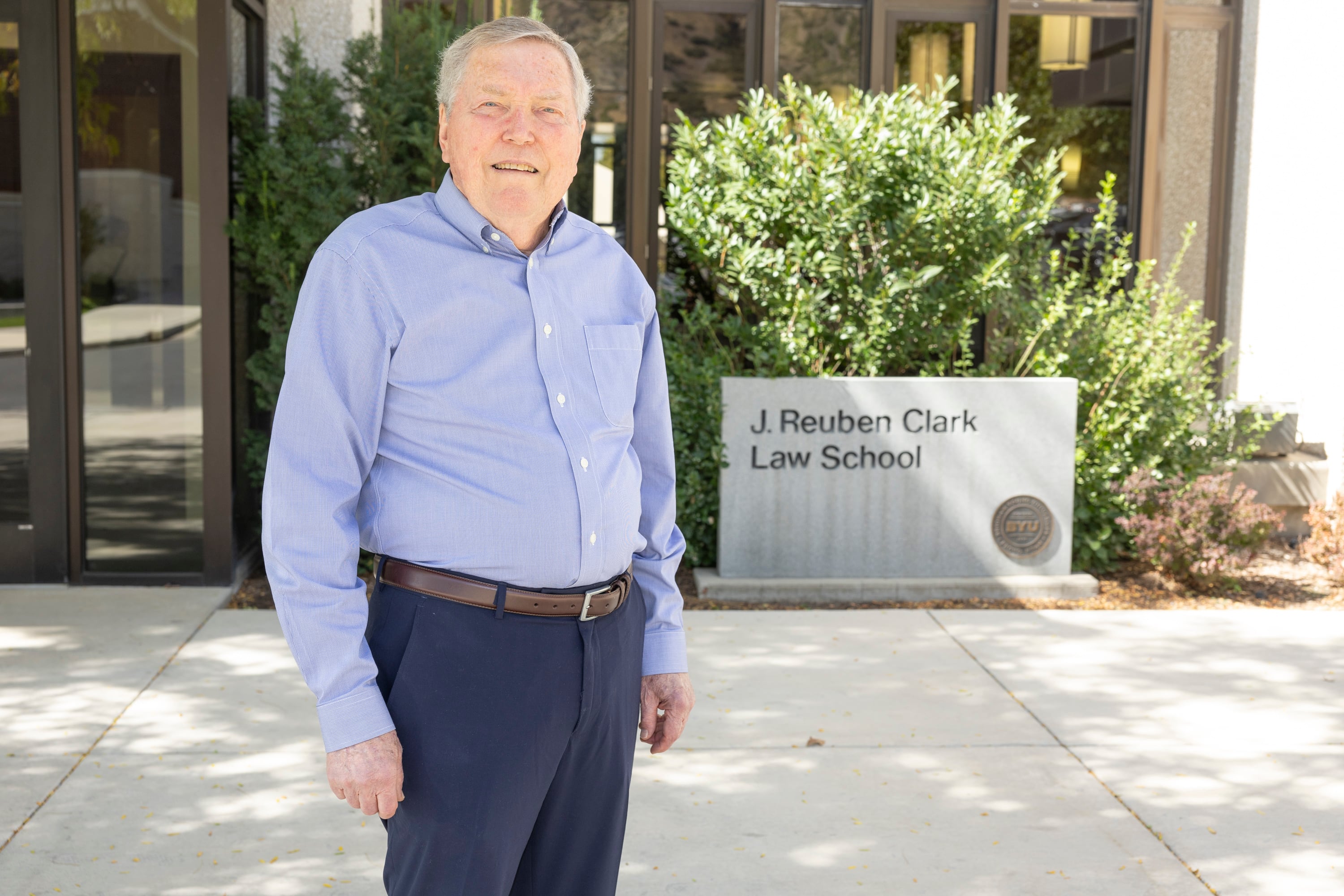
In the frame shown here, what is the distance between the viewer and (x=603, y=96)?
24.3ft

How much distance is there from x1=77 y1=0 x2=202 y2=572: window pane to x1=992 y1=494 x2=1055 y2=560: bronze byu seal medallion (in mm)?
3874

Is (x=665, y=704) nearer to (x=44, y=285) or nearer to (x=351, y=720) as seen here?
(x=351, y=720)

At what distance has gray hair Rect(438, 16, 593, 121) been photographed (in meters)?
2.07

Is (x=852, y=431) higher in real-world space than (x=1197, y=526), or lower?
higher

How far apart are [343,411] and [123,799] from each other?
240 cm

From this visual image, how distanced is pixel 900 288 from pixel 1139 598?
1898 mm

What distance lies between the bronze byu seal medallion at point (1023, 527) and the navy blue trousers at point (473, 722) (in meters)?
4.70

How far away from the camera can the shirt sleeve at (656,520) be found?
2445mm

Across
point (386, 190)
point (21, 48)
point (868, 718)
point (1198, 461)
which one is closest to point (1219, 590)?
point (1198, 461)

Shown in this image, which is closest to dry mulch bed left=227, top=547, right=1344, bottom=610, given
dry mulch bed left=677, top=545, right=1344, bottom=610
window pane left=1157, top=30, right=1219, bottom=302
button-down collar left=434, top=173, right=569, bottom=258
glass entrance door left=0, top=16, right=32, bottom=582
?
dry mulch bed left=677, top=545, right=1344, bottom=610

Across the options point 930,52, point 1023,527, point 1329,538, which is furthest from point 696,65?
point 1329,538

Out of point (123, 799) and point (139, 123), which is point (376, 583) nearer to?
point (123, 799)

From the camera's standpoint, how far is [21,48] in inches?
237

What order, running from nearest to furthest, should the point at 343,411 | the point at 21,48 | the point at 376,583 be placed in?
1. the point at 343,411
2. the point at 376,583
3. the point at 21,48
